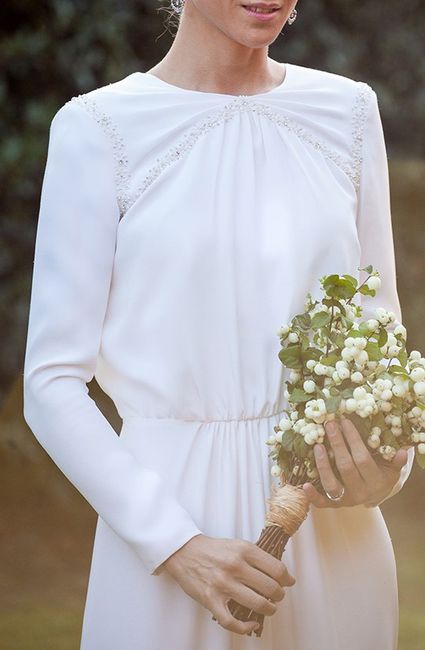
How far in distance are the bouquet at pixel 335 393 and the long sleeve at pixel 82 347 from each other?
15cm

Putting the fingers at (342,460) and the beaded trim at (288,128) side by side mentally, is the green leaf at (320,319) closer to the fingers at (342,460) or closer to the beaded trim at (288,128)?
the fingers at (342,460)

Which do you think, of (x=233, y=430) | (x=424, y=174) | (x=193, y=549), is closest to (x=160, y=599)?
(x=193, y=549)

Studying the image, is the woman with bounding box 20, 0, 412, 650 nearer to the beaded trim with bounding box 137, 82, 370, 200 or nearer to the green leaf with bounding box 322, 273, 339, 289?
the beaded trim with bounding box 137, 82, 370, 200

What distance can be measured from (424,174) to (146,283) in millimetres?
4832

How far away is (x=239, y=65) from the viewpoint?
2051 millimetres

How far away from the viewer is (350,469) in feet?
5.89

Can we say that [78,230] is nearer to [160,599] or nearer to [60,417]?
[60,417]

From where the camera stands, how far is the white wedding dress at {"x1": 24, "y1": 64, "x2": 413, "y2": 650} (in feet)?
6.16

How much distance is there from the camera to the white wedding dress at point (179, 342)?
1.88m

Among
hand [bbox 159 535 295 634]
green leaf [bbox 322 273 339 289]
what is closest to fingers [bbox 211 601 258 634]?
hand [bbox 159 535 295 634]

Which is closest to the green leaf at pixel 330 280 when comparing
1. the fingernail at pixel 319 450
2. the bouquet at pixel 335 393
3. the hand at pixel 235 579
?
the bouquet at pixel 335 393

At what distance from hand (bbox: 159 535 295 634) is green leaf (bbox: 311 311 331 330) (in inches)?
12.6

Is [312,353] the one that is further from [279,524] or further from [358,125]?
[358,125]

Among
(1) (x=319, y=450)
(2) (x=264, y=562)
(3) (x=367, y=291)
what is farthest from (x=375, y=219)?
(2) (x=264, y=562)
